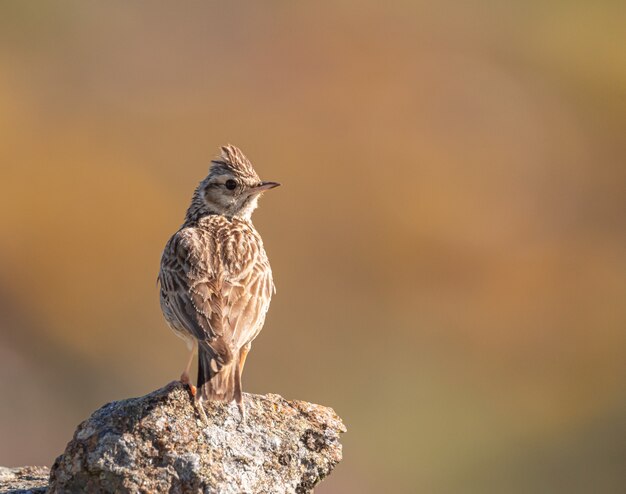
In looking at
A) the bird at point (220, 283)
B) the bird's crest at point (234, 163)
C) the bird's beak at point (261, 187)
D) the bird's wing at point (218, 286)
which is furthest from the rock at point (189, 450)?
the bird's crest at point (234, 163)

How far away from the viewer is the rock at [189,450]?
6867 millimetres

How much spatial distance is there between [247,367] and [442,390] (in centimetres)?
370

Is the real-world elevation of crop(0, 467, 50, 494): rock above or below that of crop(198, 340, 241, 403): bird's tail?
below

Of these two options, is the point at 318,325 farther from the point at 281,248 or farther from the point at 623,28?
the point at 623,28

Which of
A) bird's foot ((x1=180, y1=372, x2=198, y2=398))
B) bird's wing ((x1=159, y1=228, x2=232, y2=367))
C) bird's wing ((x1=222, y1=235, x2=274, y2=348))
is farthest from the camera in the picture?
bird's wing ((x1=222, y1=235, x2=274, y2=348))

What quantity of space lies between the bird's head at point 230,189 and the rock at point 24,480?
278cm

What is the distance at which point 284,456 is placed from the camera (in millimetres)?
7355

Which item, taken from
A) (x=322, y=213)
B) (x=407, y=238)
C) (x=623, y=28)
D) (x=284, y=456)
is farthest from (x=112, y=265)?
(x=623, y=28)

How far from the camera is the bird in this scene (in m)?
7.52

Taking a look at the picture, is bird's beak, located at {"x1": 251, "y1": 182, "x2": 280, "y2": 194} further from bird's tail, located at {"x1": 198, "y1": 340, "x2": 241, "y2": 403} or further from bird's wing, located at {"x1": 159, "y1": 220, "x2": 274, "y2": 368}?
bird's tail, located at {"x1": 198, "y1": 340, "x2": 241, "y2": 403}

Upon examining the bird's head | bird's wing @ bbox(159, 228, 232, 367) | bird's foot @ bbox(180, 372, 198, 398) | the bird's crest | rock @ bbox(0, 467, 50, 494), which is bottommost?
rock @ bbox(0, 467, 50, 494)

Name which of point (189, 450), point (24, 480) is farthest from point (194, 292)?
point (24, 480)

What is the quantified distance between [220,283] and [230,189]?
204 cm

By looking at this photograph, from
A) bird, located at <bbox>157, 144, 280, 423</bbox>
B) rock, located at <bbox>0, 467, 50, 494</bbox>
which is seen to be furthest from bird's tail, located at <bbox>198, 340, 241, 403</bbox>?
rock, located at <bbox>0, 467, 50, 494</bbox>
